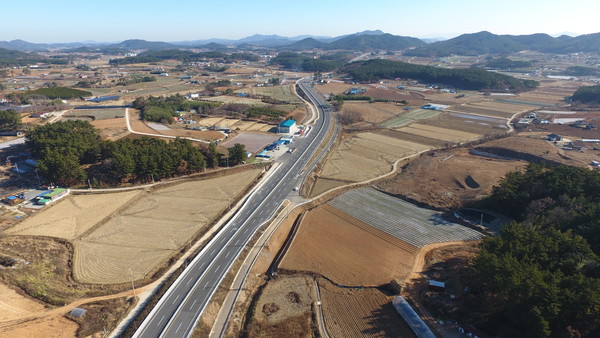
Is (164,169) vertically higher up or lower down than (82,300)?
higher up

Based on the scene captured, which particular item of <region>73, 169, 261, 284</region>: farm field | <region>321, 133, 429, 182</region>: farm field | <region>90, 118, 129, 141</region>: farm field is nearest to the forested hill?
<region>321, 133, 429, 182</region>: farm field

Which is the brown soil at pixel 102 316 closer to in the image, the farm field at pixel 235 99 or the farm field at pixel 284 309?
the farm field at pixel 284 309

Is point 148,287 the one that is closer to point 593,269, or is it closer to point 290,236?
point 290,236

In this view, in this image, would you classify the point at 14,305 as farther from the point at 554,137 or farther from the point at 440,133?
the point at 554,137

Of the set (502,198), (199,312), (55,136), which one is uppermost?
(55,136)

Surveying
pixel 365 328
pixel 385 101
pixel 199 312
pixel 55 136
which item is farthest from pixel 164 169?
pixel 385 101

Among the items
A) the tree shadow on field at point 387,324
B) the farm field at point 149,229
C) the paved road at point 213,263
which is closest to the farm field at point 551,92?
the paved road at point 213,263
